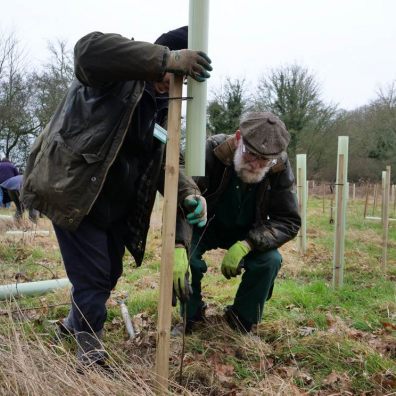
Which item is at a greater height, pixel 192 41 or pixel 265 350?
pixel 192 41

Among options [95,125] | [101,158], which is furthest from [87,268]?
[95,125]

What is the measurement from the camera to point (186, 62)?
6.35 ft

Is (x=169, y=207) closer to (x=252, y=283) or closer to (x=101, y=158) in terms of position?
(x=101, y=158)

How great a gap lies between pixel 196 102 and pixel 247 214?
136cm

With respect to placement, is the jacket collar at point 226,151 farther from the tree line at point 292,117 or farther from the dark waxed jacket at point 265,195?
the tree line at point 292,117

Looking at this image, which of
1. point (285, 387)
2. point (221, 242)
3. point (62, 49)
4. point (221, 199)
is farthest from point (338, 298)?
point (62, 49)

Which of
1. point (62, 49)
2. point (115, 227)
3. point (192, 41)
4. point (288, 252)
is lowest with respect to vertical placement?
point (288, 252)

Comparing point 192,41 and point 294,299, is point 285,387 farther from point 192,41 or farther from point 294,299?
point 294,299

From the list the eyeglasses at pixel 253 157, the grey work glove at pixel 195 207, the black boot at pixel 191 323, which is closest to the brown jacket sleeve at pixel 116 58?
the grey work glove at pixel 195 207

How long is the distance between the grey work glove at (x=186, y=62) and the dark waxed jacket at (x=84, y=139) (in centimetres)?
13

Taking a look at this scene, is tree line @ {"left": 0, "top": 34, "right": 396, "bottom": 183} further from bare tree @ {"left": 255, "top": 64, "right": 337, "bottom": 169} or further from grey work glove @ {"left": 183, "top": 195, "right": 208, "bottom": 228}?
grey work glove @ {"left": 183, "top": 195, "right": 208, "bottom": 228}

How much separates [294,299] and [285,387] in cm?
201

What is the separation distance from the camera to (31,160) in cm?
251

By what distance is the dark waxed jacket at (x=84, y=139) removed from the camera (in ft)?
6.72
